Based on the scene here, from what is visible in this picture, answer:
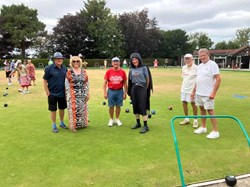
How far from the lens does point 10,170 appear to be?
4547 mm

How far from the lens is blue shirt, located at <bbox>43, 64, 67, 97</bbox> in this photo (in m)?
6.58

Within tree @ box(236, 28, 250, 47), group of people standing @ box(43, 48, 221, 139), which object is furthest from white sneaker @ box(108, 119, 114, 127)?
tree @ box(236, 28, 250, 47)

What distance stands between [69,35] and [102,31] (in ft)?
24.8

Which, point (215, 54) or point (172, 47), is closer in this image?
point (215, 54)

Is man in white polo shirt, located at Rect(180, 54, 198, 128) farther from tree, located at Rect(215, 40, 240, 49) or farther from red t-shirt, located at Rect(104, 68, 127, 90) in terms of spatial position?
tree, located at Rect(215, 40, 240, 49)

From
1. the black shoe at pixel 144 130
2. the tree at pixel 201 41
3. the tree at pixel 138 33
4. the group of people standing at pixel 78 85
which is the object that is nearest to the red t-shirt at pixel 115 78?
the group of people standing at pixel 78 85

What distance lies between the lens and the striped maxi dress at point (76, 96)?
262 inches

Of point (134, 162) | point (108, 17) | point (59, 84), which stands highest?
point (108, 17)

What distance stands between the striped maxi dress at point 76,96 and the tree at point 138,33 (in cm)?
5950

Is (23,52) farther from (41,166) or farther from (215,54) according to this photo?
(41,166)

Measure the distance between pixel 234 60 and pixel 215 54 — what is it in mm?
7385

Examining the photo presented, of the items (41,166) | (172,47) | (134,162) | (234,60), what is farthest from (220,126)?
(172,47)

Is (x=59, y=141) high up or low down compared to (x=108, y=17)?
down

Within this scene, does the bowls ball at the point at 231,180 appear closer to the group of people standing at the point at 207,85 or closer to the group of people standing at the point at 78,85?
the group of people standing at the point at 207,85
